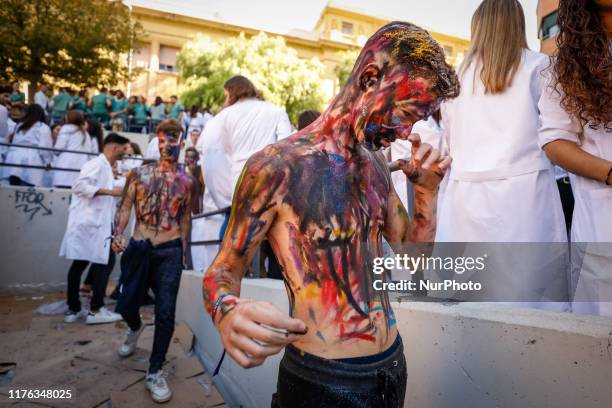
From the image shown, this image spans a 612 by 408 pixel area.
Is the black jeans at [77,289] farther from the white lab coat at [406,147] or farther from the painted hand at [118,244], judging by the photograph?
the white lab coat at [406,147]

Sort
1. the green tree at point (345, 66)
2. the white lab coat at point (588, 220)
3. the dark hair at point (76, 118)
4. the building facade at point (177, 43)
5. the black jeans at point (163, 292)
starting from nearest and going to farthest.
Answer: the white lab coat at point (588, 220) → the black jeans at point (163, 292) → the dark hair at point (76, 118) → the building facade at point (177, 43) → the green tree at point (345, 66)

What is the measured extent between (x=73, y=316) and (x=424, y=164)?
6234 millimetres

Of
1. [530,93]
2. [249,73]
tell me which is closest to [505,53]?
[530,93]

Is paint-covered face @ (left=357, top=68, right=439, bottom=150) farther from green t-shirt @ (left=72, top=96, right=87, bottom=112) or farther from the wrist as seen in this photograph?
green t-shirt @ (left=72, top=96, right=87, bottom=112)

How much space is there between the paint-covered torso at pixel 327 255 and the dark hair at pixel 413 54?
1.12 feet

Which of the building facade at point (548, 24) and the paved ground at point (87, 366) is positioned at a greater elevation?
the building facade at point (548, 24)

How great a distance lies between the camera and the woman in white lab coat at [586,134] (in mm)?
1863

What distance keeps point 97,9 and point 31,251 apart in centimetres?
1409

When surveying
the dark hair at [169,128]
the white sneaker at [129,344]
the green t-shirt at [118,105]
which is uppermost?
the green t-shirt at [118,105]

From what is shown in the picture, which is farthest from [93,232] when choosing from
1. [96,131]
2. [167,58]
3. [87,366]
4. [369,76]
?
[167,58]

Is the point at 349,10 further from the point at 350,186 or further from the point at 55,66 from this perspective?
the point at 350,186

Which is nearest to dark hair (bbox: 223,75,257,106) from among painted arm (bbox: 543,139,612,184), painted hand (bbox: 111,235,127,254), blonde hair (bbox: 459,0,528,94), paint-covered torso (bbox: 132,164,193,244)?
paint-covered torso (bbox: 132,164,193,244)

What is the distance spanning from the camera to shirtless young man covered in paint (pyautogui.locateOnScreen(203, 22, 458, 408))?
1.32 meters

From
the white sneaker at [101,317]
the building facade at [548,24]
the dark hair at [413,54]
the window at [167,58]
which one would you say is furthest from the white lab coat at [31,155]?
the window at [167,58]
